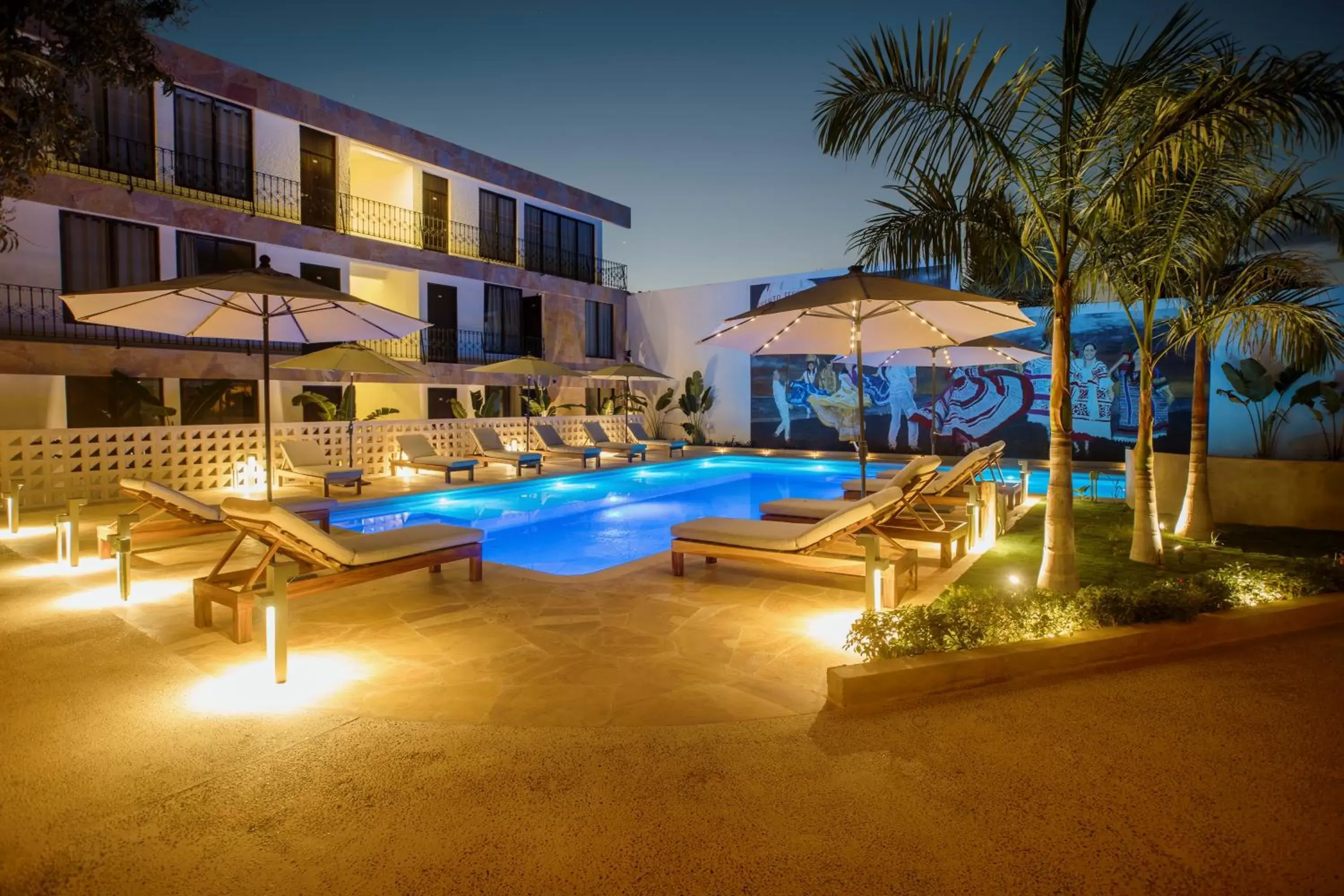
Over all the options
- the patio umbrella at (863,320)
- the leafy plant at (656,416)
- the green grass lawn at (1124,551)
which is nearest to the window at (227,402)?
the patio umbrella at (863,320)

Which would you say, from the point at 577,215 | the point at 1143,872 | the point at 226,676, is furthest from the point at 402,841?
the point at 577,215

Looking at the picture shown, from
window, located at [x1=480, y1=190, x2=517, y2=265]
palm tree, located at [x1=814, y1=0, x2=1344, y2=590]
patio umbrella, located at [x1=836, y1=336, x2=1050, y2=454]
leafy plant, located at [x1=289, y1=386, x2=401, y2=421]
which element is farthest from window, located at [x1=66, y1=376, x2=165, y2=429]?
palm tree, located at [x1=814, y1=0, x2=1344, y2=590]

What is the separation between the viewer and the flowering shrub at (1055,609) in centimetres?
397

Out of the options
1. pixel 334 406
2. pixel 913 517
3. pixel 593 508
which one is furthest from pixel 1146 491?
pixel 334 406

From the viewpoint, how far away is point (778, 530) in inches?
243

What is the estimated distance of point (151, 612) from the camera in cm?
520

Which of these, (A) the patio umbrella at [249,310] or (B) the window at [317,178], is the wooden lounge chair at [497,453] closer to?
(A) the patio umbrella at [249,310]

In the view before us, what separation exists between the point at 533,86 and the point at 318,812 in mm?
20027

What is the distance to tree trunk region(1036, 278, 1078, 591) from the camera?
516 centimetres

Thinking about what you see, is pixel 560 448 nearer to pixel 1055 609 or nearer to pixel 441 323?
pixel 441 323

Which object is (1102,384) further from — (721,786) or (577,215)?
(721,786)

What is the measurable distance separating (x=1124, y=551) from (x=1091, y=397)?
1266cm

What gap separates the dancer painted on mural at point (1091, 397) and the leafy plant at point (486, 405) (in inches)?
584

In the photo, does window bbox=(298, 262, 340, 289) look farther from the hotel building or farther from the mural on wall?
the mural on wall
